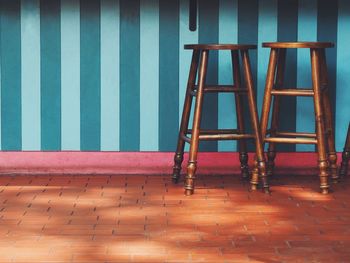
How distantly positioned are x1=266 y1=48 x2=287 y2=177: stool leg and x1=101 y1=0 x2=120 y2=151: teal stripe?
879 mm

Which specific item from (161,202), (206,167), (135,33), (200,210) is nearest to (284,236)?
(200,210)

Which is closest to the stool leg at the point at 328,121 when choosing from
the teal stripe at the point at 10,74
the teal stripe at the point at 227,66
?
the teal stripe at the point at 227,66

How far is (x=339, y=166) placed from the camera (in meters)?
5.17

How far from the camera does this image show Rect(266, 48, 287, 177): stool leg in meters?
4.97

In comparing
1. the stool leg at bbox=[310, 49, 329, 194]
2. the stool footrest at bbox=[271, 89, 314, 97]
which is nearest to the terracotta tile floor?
the stool leg at bbox=[310, 49, 329, 194]

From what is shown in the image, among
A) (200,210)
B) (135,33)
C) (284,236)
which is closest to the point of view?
(284,236)

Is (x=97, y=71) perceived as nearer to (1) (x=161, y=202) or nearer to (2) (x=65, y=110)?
(2) (x=65, y=110)

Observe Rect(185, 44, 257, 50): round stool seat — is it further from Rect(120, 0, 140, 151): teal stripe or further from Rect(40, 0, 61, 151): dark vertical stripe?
Rect(40, 0, 61, 151): dark vertical stripe

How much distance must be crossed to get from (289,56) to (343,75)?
1.08 ft

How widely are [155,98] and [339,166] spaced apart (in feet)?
3.69

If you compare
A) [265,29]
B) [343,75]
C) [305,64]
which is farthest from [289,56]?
[343,75]

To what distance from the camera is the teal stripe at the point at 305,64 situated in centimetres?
514

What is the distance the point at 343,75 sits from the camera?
5191 millimetres

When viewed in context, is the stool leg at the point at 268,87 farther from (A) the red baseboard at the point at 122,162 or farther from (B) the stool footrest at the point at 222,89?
(A) the red baseboard at the point at 122,162
